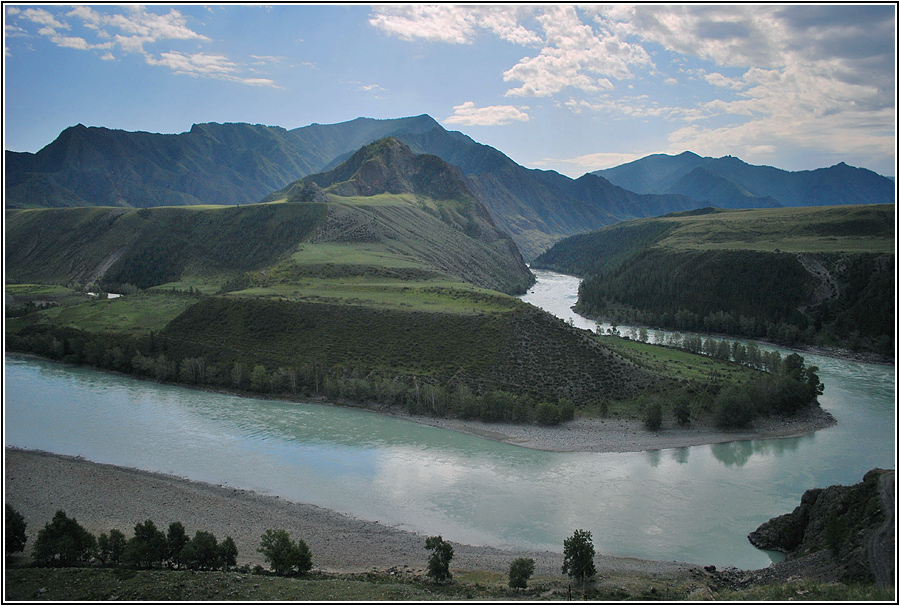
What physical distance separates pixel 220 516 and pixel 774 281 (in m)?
85.0

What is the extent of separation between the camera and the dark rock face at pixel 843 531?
21.4 meters

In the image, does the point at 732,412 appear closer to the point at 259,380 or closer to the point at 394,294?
the point at 259,380

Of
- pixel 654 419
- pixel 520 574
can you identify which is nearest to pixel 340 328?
pixel 654 419

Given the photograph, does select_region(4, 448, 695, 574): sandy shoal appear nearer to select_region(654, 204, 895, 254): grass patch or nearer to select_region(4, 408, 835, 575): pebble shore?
select_region(4, 408, 835, 575): pebble shore

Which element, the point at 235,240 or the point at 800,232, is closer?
the point at 800,232

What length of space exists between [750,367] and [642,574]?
3986 cm

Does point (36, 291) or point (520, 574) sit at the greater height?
point (36, 291)

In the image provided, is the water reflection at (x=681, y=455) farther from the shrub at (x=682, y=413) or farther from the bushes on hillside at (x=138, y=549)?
the bushes on hillside at (x=138, y=549)

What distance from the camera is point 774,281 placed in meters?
90.6

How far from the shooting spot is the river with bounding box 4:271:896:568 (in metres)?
31.9

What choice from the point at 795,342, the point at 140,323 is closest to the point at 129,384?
the point at 140,323

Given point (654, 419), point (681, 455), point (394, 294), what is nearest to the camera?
point (681, 455)

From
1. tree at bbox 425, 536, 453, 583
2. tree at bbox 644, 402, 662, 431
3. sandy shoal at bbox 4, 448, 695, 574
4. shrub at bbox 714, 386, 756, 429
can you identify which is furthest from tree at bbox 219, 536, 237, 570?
shrub at bbox 714, 386, 756, 429

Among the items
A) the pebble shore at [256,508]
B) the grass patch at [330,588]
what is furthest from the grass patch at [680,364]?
the grass patch at [330,588]
